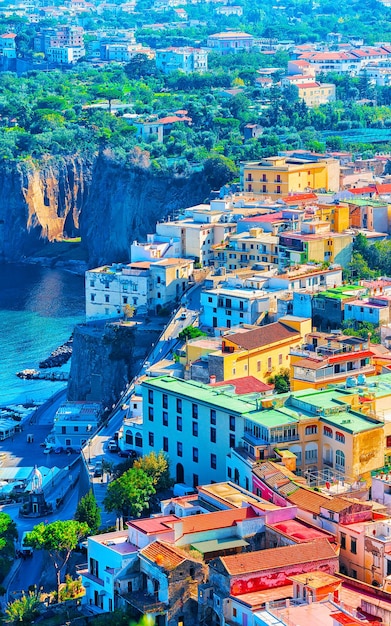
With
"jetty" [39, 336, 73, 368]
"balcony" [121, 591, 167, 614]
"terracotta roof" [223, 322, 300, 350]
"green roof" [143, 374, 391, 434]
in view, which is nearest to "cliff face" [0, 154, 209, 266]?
"jetty" [39, 336, 73, 368]

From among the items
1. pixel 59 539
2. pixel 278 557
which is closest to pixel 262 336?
pixel 59 539

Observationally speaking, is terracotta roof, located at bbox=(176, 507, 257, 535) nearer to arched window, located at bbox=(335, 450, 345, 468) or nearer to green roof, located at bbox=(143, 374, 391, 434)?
arched window, located at bbox=(335, 450, 345, 468)

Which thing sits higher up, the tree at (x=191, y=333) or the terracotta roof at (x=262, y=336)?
the terracotta roof at (x=262, y=336)

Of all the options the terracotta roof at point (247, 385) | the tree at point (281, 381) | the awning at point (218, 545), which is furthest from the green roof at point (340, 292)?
the awning at point (218, 545)

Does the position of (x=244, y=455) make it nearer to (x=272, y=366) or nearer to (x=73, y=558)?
(x=73, y=558)

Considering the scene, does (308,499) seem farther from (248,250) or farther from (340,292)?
(248,250)

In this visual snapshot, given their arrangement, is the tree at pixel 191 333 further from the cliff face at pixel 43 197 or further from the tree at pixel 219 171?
the cliff face at pixel 43 197
